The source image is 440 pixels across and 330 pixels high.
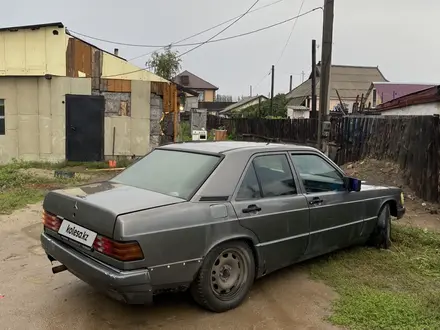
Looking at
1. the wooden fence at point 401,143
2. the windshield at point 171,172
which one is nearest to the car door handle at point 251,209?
the windshield at point 171,172

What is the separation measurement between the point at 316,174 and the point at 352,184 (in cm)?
45

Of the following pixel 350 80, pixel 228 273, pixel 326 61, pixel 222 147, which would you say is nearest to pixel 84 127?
pixel 326 61

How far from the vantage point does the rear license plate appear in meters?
3.34

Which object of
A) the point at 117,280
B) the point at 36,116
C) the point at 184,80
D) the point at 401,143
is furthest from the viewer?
the point at 184,80

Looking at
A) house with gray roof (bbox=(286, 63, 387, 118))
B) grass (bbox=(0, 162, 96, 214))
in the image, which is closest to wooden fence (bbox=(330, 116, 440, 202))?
grass (bbox=(0, 162, 96, 214))

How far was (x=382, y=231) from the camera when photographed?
533 cm

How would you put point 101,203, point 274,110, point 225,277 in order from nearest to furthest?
point 101,203, point 225,277, point 274,110

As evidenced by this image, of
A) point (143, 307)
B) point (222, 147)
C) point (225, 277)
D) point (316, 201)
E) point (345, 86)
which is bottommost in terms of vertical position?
point (143, 307)

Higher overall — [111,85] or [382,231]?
[111,85]

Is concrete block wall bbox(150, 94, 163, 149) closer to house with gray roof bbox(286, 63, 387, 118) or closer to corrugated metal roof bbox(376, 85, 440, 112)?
corrugated metal roof bbox(376, 85, 440, 112)

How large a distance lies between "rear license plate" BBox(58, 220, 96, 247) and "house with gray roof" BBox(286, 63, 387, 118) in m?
37.1

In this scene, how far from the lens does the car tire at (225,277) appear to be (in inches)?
138

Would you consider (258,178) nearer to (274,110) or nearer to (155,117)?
(155,117)

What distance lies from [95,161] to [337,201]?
33.7 ft
